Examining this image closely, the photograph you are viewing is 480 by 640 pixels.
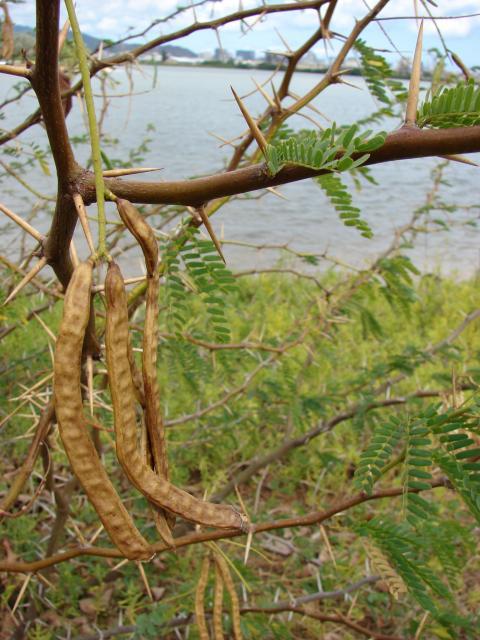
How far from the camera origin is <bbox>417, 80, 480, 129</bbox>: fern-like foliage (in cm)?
57

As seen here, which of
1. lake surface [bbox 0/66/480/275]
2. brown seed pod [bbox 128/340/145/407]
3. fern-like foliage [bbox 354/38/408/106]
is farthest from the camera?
lake surface [bbox 0/66/480/275]

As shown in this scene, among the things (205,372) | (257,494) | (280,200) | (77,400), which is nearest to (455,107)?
(77,400)

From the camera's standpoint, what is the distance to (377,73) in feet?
4.25

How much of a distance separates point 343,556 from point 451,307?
2356mm

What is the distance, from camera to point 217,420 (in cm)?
195

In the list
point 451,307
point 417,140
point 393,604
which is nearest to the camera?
point 417,140

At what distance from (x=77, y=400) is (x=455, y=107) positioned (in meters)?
0.40

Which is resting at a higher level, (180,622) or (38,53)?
(38,53)

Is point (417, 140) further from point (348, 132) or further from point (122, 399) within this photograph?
point (122, 399)

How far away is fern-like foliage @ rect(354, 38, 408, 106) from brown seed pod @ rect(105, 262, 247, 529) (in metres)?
0.93

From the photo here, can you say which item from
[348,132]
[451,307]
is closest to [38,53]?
[348,132]

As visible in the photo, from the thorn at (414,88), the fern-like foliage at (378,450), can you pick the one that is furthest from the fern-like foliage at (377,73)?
the fern-like foliage at (378,450)

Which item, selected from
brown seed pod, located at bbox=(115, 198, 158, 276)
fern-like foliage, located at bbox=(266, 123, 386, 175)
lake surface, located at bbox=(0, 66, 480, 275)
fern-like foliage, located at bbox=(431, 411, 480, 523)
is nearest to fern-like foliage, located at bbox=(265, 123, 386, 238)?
fern-like foliage, located at bbox=(266, 123, 386, 175)

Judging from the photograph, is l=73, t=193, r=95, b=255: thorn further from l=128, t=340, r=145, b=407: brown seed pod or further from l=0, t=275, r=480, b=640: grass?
l=0, t=275, r=480, b=640: grass
